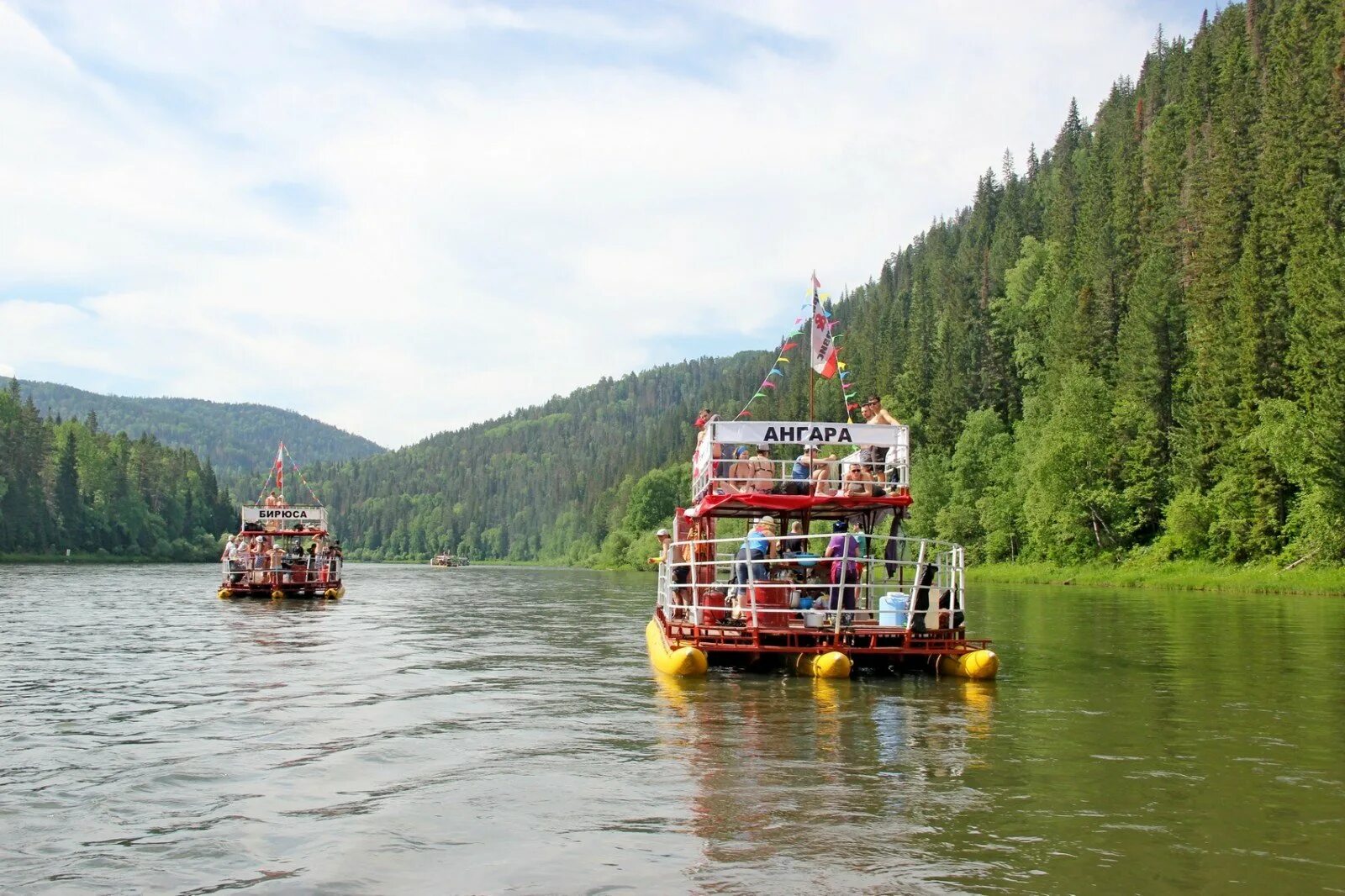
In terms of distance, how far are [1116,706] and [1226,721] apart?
2.03m

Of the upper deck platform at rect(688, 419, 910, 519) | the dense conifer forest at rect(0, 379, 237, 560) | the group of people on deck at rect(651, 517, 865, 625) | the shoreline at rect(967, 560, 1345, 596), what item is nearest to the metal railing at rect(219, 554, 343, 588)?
the group of people on deck at rect(651, 517, 865, 625)

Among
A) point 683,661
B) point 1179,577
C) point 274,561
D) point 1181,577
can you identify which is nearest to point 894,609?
point 683,661

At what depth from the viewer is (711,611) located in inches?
980

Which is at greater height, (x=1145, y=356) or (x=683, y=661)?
(x=1145, y=356)

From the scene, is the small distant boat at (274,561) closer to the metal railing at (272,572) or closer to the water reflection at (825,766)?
the metal railing at (272,572)

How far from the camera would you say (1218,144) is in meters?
92.1

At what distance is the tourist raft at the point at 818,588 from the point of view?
22.0 m

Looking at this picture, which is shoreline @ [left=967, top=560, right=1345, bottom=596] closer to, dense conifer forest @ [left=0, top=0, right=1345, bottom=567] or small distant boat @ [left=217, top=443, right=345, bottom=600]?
dense conifer forest @ [left=0, top=0, right=1345, bottom=567]

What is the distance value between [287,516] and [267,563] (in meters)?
2.38

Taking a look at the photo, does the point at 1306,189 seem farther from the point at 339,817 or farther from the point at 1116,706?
the point at 339,817

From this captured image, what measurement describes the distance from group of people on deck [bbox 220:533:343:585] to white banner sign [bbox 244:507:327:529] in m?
1.51

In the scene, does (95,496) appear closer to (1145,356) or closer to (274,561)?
(274,561)

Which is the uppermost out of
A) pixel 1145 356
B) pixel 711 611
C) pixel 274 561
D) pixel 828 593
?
pixel 1145 356

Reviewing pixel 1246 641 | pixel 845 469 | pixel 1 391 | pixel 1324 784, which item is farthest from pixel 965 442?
pixel 1 391
